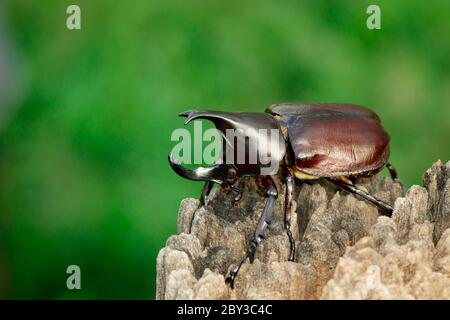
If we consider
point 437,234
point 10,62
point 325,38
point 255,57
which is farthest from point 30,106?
point 437,234

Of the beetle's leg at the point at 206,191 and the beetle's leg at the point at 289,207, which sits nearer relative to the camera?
the beetle's leg at the point at 289,207

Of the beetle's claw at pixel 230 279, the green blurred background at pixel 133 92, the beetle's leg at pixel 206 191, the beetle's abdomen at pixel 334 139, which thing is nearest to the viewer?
the beetle's claw at pixel 230 279

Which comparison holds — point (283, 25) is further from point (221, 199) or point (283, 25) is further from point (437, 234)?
point (437, 234)

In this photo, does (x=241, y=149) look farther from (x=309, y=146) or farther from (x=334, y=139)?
(x=334, y=139)

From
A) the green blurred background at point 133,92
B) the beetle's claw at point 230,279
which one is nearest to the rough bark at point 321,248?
the beetle's claw at point 230,279

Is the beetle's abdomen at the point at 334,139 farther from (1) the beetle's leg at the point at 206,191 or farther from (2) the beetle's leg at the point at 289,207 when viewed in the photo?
(1) the beetle's leg at the point at 206,191

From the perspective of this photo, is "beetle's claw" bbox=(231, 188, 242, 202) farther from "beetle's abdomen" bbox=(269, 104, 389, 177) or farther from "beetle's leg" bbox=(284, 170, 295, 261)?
"beetle's abdomen" bbox=(269, 104, 389, 177)

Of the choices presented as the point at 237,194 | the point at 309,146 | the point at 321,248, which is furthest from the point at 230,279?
the point at 309,146
